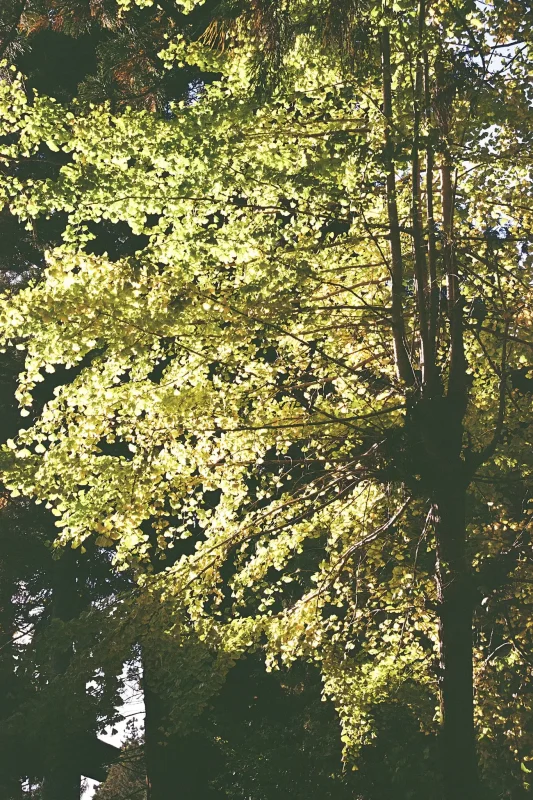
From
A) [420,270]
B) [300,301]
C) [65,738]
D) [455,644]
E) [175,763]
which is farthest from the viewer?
[175,763]

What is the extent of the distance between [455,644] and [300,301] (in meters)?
2.61

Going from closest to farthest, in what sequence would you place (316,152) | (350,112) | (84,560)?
(316,152)
(350,112)
(84,560)

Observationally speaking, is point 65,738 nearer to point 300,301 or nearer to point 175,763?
point 175,763

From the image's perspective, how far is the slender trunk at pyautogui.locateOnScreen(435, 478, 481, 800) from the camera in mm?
5672

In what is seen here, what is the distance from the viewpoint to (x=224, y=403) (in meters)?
6.18

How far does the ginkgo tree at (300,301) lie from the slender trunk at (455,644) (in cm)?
2

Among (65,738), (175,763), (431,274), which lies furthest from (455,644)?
(175,763)

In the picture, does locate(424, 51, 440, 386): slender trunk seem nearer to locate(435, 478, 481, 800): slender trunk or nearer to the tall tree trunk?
locate(435, 478, 481, 800): slender trunk

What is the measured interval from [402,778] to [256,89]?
6991mm

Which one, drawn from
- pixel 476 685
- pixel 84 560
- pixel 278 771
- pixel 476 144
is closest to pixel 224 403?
pixel 476 144

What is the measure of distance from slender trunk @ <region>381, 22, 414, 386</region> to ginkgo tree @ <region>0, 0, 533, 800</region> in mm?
18

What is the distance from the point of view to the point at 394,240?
6016 mm

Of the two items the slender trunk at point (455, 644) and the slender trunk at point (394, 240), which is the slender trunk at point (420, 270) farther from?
the slender trunk at point (455, 644)

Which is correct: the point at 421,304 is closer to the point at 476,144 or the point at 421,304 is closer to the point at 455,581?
the point at 476,144
